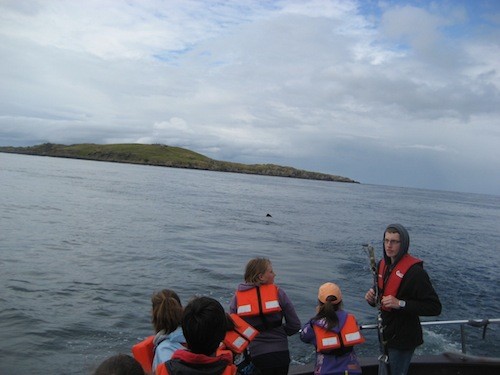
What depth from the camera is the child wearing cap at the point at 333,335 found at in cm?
493

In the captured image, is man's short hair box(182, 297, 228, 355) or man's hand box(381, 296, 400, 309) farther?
man's hand box(381, 296, 400, 309)

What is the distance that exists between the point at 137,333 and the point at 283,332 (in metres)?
7.30

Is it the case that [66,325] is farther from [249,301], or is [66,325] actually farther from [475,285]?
[475,285]

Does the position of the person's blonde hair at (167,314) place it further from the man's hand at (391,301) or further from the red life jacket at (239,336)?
the man's hand at (391,301)

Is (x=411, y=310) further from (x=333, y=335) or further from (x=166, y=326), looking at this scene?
(x=166, y=326)

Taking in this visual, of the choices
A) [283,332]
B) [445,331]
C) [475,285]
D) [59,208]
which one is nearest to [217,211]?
[59,208]

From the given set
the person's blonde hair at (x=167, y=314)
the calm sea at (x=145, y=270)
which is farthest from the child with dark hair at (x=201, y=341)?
the calm sea at (x=145, y=270)

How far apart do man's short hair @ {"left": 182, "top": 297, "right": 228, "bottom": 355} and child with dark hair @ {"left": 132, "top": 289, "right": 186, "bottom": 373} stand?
0.73 meters

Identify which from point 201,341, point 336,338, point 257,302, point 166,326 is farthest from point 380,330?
point 201,341

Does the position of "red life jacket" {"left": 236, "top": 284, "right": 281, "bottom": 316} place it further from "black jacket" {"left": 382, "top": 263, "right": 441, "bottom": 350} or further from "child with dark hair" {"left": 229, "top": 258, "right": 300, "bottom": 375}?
"black jacket" {"left": 382, "top": 263, "right": 441, "bottom": 350}

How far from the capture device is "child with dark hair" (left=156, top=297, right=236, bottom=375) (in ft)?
11.2

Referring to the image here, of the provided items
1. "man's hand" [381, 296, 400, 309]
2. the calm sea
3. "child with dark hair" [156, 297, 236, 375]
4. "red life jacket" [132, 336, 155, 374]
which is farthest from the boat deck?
the calm sea

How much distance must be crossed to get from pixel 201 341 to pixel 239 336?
1.41m

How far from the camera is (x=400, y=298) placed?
16.8ft
